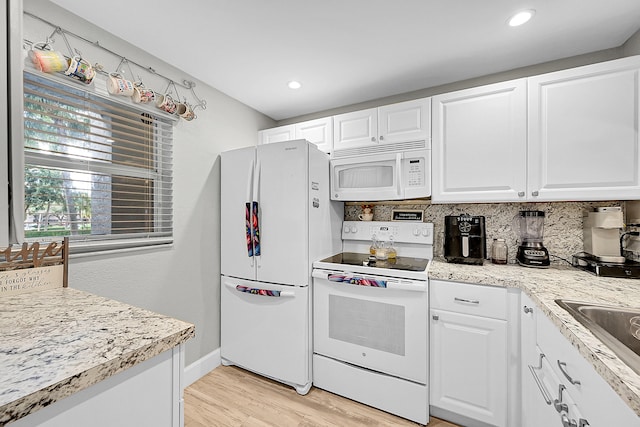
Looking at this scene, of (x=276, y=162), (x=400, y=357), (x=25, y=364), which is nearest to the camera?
(x=25, y=364)

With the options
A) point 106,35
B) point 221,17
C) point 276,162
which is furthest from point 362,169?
point 106,35

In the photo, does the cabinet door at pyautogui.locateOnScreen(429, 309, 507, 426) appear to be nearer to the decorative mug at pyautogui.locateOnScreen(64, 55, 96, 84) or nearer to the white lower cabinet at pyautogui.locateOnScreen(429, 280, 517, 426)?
the white lower cabinet at pyautogui.locateOnScreen(429, 280, 517, 426)

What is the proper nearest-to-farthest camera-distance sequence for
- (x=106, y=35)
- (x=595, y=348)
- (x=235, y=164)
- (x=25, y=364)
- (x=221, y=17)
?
(x=25, y=364) < (x=595, y=348) < (x=221, y=17) < (x=106, y=35) < (x=235, y=164)

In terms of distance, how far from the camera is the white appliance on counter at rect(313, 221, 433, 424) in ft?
5.55

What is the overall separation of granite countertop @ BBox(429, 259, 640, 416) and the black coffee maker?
0.06 metres

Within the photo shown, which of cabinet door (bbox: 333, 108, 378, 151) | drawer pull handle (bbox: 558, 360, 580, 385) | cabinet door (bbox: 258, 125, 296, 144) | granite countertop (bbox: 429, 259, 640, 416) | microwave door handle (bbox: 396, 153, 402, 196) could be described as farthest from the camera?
cabinet door (bbox: 258, 125, 296, 144)

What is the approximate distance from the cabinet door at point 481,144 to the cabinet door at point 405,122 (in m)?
0.07

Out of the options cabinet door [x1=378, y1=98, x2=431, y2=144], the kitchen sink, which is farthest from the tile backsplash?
the kitchen sink

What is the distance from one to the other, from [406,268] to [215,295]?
5.24 feet

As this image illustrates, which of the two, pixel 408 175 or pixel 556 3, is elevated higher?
pixel 556 3

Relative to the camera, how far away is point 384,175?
217 cm

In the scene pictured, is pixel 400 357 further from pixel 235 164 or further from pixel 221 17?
pixel 221 17

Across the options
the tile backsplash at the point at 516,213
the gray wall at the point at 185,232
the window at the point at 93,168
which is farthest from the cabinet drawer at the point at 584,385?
the gray wall at the point at 185,232

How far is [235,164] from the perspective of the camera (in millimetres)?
2211
